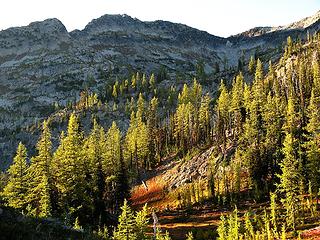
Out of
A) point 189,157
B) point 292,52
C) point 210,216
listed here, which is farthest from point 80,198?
point 292,52

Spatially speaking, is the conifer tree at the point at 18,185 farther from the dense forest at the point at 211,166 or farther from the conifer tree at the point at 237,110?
the conifer tree at the point at 237,110

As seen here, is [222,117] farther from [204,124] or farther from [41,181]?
[41,181]

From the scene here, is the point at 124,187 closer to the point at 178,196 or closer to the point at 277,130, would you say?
the point at 178,196

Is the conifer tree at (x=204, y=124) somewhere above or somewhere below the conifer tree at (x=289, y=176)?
above

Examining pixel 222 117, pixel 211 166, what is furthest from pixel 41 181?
pixel 222 117

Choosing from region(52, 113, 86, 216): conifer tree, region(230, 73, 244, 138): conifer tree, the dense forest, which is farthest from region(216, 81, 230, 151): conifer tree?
region(52, 113, 86, 216): conifer tree

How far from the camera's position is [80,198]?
163ft

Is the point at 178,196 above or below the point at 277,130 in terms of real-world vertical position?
below

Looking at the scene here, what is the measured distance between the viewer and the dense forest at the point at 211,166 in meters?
47.2

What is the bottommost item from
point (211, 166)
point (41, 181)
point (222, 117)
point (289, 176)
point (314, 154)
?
point (289, 176)

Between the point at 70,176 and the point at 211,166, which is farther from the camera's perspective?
the point at 211,166

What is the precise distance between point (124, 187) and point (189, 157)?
102ft

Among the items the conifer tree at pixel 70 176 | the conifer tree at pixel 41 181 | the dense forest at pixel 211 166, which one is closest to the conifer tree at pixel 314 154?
the dense forest at pixel 211 166

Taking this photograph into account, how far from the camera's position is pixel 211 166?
85562mm
